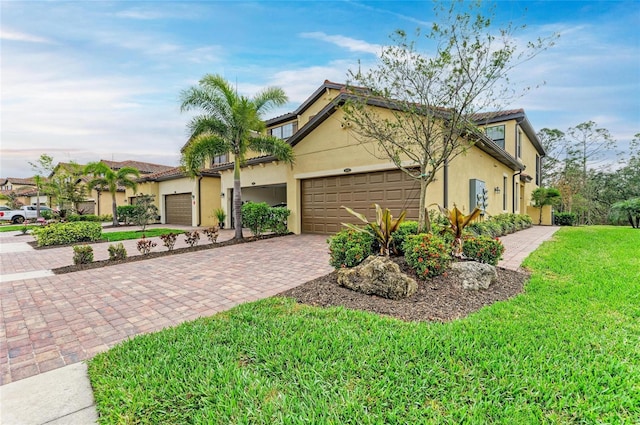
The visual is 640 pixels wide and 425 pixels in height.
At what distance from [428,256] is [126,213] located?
77.2ft

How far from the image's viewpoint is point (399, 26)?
609 centimetres

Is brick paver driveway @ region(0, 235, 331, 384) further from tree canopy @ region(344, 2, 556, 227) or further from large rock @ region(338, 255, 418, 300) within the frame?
tree canopy @ region(344, 2, 556, 227)

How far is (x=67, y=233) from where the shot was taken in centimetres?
1246

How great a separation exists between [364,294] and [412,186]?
21.4 feet

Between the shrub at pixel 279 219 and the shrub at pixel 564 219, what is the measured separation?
835 inches

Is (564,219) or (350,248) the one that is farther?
(564,219)

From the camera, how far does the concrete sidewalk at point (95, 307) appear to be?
248 centimetres

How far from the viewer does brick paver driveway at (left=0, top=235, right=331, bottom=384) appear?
3.36 m

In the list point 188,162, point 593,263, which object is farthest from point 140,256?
point 593,263

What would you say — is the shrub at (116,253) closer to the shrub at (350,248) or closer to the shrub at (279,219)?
the shrub at (279,219)

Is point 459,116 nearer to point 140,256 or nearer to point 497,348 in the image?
point 497,348

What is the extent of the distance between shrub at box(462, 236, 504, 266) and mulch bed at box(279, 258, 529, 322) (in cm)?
40

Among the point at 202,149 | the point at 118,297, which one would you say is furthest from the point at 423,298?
the point at 202,149

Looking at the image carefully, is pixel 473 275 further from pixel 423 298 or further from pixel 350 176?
pixel 350 176
